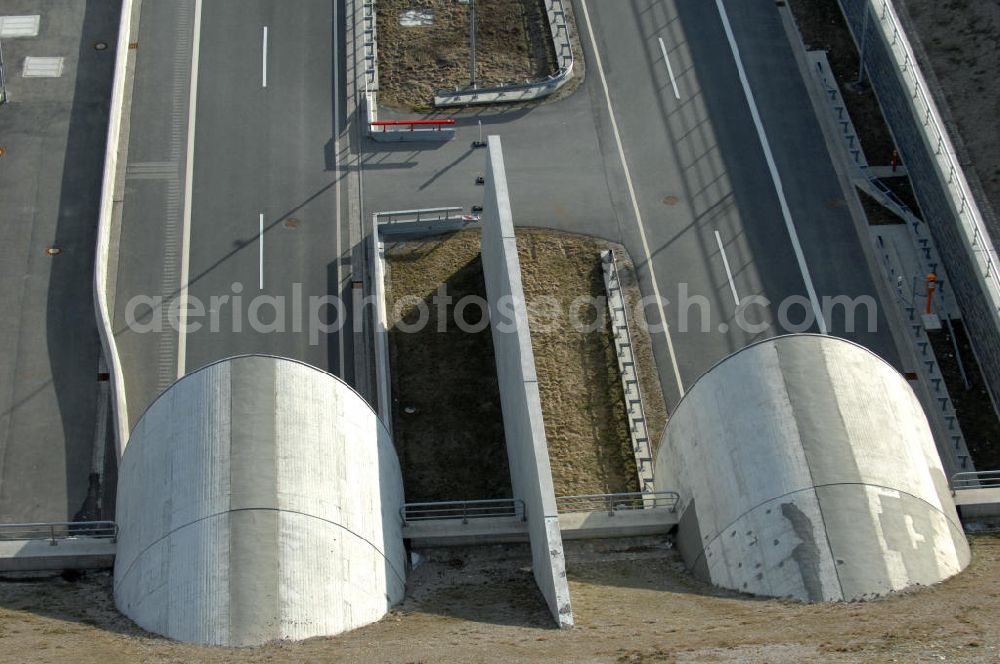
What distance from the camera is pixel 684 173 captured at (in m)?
55.0

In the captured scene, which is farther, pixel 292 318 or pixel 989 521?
pixel 292 318

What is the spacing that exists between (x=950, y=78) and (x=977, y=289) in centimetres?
1196

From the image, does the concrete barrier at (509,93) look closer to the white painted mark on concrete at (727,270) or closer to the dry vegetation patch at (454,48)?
the dry vegetation patch at (454,48)

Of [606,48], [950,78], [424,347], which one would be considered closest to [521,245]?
[424,347]

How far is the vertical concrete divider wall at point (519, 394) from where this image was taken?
38.0 meters

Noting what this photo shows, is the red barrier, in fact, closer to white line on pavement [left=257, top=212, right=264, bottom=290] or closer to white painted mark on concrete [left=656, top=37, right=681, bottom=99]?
white line on pavement [left=257, top=212, right=264, bottom=290]

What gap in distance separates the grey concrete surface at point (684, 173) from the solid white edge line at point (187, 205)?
643 centimetres

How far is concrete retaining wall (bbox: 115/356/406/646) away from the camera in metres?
36.0

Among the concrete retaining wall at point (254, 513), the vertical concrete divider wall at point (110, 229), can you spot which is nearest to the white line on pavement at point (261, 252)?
the vertical concrete divider wall at point (110, 229)

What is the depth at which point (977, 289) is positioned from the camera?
48.9m

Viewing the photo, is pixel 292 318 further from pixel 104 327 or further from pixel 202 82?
pixel 202 82

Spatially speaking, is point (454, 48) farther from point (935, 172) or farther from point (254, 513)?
point (254, 513)

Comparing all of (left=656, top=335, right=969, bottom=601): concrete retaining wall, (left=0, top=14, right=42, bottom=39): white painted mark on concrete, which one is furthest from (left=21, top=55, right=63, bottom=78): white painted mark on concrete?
(left=656, top=335, right=969, bottom=601): concrete retaining wall

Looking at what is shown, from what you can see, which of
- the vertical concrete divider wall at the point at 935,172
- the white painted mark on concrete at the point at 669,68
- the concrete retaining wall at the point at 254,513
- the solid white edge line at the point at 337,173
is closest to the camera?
the concrete retaining wall at the point at 254,513
